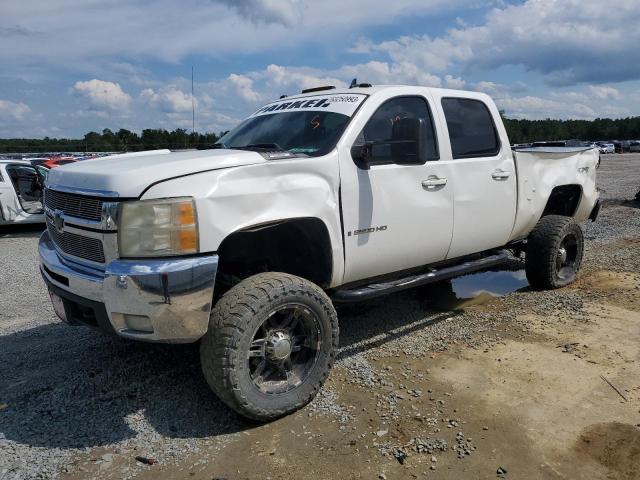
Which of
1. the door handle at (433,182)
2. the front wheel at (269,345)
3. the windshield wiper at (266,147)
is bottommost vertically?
the front wheel at (269,345)

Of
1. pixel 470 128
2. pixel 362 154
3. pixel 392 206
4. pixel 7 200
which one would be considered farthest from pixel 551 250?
pixel 7 200

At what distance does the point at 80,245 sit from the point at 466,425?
2608 millimetres

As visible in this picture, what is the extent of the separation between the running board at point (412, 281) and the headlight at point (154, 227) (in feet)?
4.60

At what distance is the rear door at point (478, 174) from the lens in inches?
185

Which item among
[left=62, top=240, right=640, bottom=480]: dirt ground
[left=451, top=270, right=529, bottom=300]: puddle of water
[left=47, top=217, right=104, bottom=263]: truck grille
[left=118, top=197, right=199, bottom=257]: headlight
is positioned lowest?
[left=451, top=270, right=529, bottom=300]: puddle of water

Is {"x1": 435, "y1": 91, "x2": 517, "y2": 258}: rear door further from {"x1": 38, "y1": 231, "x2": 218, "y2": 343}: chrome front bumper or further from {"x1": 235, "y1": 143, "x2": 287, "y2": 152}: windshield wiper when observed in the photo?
{"x1": 38, "y1": 231, "x2": 218, "y2": 343}: chrome front bumper

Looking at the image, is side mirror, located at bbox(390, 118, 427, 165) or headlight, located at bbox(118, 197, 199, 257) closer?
headlight, located at bbox(118, 197, 199, 257)

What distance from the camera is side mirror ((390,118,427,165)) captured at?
12.8 ft

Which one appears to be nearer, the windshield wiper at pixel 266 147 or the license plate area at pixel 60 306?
the license plate area at pixel 60 306

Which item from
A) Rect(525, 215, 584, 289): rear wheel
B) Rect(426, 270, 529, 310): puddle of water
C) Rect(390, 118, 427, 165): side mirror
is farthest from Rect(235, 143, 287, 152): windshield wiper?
Rect(525, 215, 584, 289): rear wheel

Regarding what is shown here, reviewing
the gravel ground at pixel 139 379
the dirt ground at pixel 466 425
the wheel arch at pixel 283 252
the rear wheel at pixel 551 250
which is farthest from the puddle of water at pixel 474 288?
the wheel arch at pixel 283 252

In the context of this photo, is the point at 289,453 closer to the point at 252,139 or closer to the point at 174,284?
the point at 174,284

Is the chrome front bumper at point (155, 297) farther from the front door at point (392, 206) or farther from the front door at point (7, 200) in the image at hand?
the front door at point (7, 200)

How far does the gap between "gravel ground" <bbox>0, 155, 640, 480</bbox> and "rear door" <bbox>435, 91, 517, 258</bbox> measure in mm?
828
